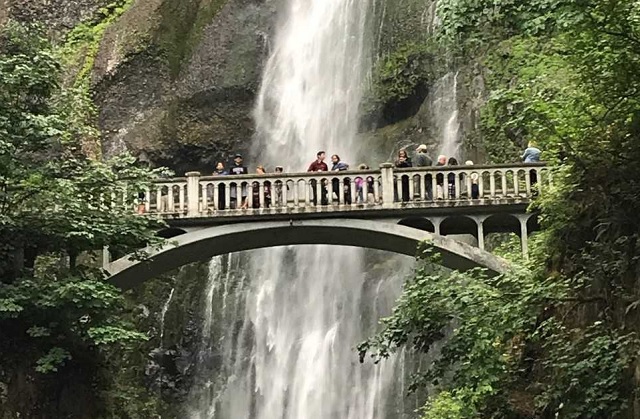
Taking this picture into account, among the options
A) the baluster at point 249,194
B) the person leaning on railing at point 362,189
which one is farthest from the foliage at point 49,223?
the person leaning on railing at point 362,189

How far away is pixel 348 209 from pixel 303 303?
9180mm

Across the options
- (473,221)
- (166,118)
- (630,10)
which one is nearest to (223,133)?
(166,118)

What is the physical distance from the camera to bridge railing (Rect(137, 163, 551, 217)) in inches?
734

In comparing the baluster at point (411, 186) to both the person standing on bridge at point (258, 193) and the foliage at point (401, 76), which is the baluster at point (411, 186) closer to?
the person standing on bridge at point (258, 193)

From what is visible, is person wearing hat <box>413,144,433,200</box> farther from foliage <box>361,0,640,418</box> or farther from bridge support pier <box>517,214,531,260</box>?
foliage <box>361,0,640,418</box>

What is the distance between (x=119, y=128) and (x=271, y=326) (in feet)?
28.3

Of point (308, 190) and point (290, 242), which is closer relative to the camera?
point (308, 190)

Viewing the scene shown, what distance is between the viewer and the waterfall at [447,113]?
28.0 meters

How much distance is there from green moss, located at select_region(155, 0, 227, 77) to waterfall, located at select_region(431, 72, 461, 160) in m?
9.13

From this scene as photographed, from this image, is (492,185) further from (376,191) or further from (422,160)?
(376,191)

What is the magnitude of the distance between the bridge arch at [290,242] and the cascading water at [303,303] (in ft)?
21.3

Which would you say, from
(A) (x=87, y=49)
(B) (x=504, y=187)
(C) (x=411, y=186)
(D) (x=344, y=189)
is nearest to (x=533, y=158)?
(B) (x=504, y=187)

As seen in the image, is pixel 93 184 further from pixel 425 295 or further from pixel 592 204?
pixel 592 204

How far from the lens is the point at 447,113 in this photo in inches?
1136
